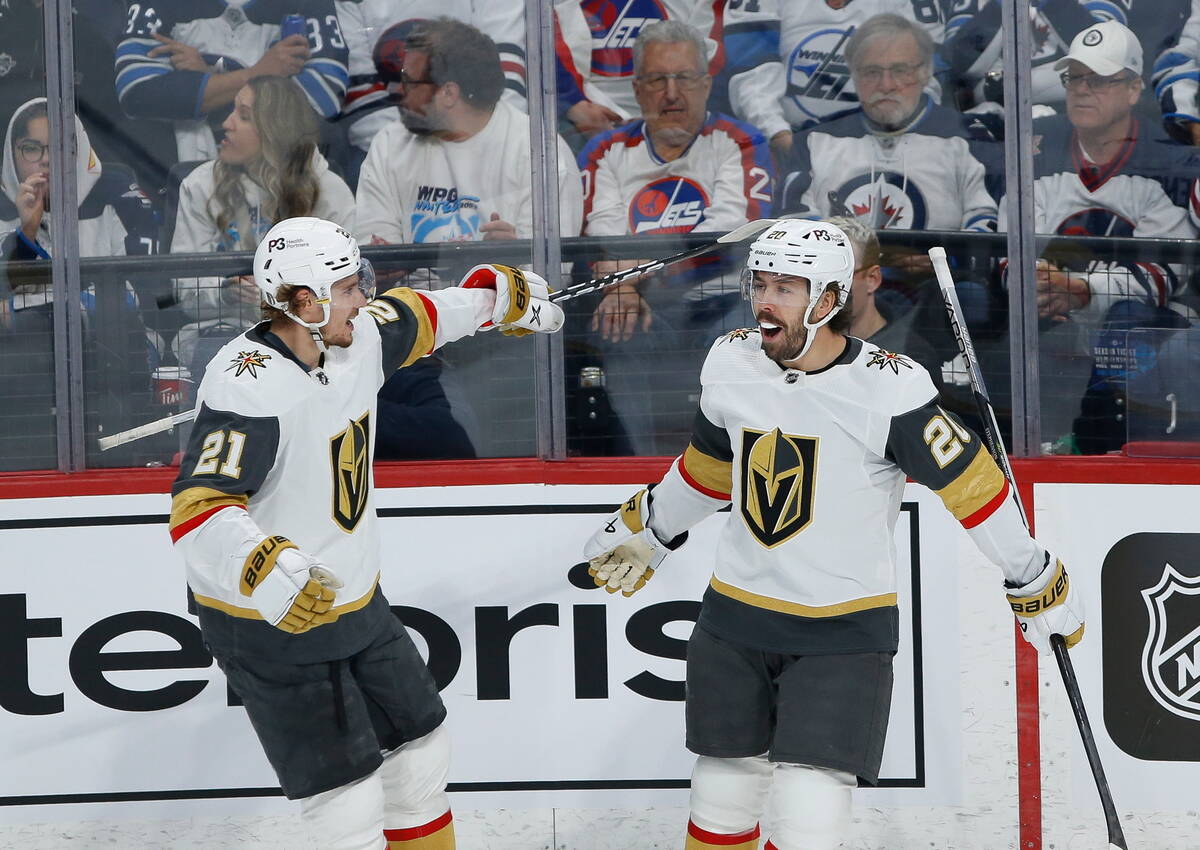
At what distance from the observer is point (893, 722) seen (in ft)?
10.4

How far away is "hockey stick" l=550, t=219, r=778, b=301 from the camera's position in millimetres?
2949

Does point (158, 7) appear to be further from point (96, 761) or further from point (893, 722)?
point (893, 722)

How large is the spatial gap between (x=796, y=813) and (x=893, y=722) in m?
0.88

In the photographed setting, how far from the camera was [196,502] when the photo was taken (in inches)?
89.1

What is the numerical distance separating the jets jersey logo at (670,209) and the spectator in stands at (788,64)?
225 millimetres

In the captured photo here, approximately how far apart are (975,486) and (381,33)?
74.0 inches

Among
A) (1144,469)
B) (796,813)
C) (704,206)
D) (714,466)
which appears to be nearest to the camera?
(796,813)

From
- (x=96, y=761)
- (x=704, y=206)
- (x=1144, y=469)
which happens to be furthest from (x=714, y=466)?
(x=96, y=761)

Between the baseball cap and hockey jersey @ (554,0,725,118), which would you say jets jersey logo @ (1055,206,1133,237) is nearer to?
the baseball cap

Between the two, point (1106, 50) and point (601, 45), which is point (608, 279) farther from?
point (1106, 50)

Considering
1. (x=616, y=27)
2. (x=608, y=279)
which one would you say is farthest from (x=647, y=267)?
(x=616, y=27)

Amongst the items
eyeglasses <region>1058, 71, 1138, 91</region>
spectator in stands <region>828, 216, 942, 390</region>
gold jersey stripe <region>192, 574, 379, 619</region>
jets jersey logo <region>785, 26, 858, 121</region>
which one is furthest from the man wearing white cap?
gold jersey stripe <region>192, 574, 379, 619</region>

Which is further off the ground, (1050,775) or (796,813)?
(796,813)

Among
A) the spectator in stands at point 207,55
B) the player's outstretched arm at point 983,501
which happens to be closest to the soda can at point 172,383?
the spectator in stands at point 207,55
